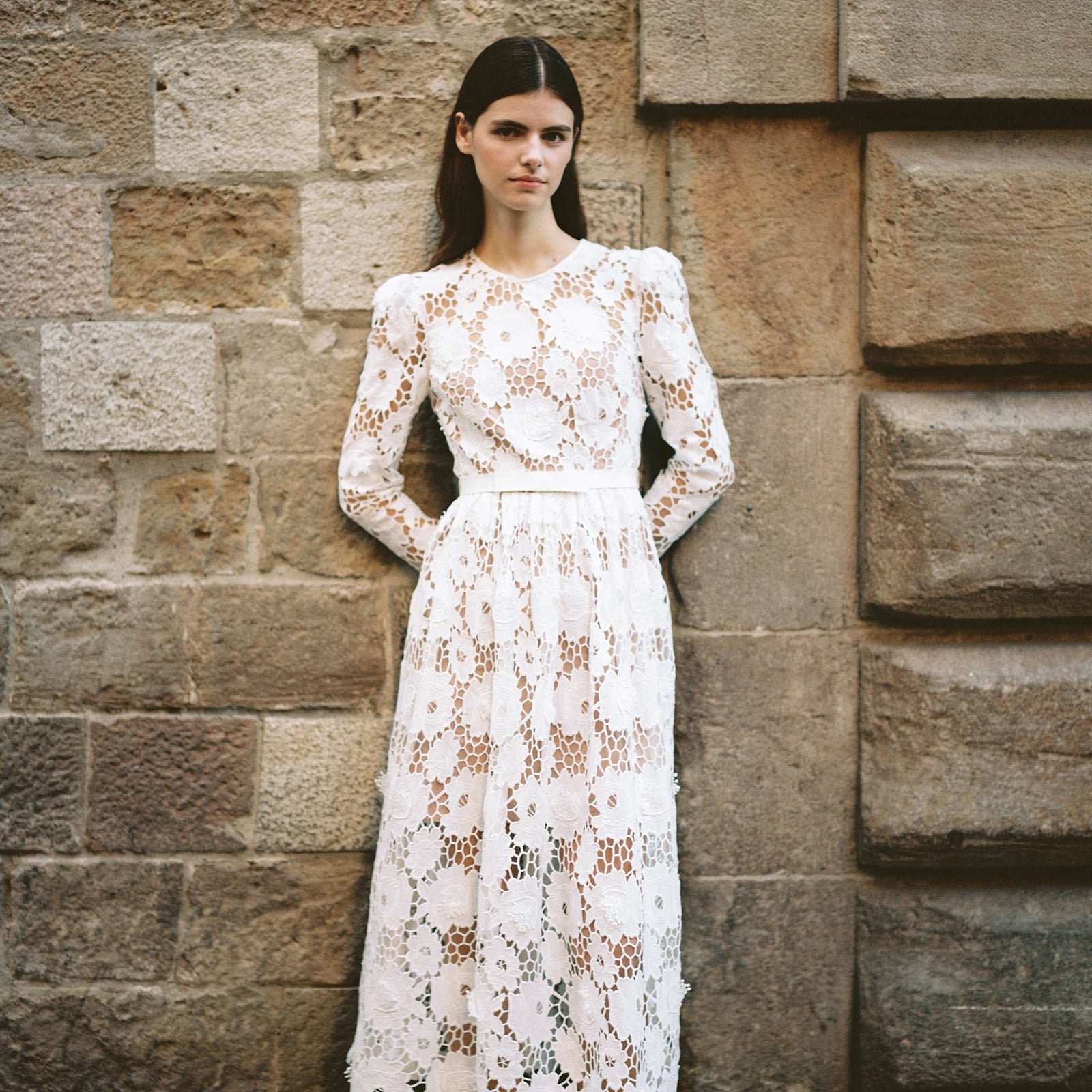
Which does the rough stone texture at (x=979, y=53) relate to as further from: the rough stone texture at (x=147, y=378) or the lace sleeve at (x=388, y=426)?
the rough stone texture at (x=147, y=378)

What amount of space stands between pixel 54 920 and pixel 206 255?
156 cm

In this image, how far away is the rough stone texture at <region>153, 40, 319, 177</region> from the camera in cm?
→ 228

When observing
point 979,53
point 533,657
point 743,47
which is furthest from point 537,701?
point 979,53

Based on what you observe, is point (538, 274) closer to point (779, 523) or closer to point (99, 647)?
point (779, 523)

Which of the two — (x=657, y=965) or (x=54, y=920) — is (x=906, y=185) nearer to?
(x=657, y=965)

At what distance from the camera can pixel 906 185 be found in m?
2.18

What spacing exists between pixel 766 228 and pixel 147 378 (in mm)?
1425

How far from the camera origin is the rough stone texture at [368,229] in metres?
2.28

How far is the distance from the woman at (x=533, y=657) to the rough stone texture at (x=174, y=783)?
462 mm

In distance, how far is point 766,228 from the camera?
2.26m

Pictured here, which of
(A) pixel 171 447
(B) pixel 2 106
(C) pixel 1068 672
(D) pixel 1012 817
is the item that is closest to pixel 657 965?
(D) pixel 1012 817

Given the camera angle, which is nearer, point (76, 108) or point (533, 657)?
point (533, 657)

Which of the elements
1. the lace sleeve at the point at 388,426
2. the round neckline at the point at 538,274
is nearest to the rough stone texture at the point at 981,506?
the round neckline at the point at 538,274

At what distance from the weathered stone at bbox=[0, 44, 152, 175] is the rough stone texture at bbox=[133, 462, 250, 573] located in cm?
72
